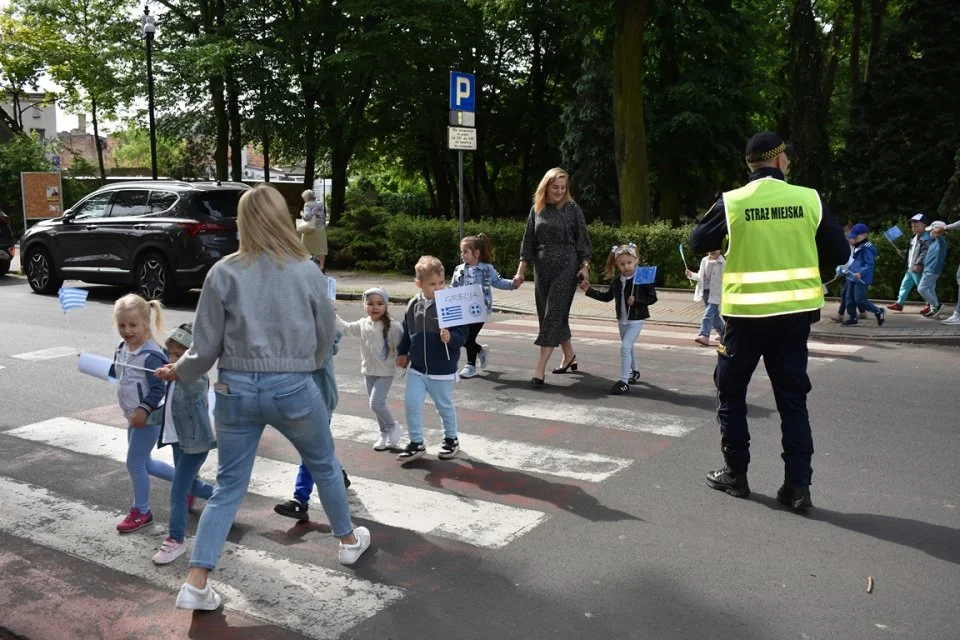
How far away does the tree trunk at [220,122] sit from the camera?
28402 millimetres

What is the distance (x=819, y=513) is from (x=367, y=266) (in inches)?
682

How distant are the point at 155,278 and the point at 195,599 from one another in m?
12.4

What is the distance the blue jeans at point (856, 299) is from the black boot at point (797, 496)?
801 centimetres

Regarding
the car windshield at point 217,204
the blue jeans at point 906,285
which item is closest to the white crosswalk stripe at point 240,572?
the car windshield at point 217,204

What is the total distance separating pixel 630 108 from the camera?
19.5 meters

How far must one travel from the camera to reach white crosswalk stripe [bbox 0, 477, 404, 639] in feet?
14.1

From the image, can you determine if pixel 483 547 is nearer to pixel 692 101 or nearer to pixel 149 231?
pixel 149 231

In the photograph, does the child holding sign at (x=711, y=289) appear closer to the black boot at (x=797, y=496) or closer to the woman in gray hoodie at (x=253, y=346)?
the black boot at (x=797, y=496)

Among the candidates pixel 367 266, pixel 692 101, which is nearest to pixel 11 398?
pixel 367 266

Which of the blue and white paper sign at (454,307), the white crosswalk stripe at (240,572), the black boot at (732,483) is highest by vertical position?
the blue and white paper sign at (454,307)

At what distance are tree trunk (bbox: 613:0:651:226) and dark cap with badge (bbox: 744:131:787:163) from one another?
45.4ft

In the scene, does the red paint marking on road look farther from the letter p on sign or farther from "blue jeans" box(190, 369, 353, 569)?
the letter p on sign

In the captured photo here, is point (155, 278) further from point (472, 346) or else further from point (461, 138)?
point (472, 346)

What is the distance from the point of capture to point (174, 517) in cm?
498
